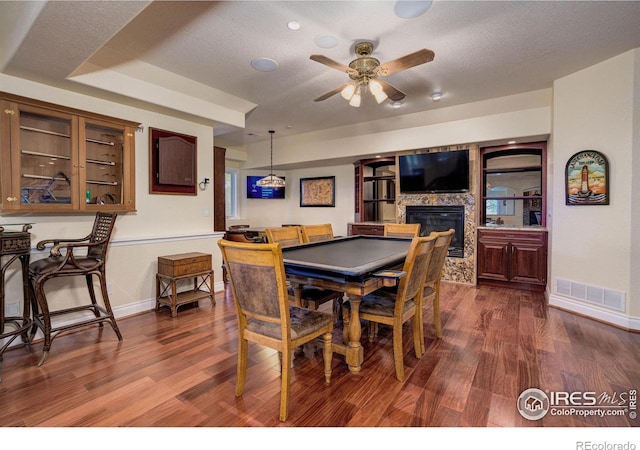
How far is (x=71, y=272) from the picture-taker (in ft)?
8.41

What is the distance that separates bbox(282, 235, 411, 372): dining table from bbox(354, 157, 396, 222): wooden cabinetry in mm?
3710

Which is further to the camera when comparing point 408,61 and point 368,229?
point 368,229

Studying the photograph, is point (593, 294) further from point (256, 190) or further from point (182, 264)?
point (256, 190)

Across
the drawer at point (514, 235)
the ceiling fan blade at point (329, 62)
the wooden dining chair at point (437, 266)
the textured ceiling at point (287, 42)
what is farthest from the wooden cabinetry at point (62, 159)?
the drawer at point (514, 235)

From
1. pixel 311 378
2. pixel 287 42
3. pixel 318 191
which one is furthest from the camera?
pixel 318 191

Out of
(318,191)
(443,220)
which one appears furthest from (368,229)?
(318,191)

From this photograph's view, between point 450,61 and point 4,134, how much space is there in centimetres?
411

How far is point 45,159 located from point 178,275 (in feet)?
5.32

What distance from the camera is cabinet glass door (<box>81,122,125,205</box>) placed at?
123 inches

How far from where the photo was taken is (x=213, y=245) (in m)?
4.37

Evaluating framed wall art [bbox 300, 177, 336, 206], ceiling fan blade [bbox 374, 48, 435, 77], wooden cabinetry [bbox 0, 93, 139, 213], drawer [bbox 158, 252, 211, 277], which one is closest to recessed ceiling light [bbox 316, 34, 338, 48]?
ceiling fan blade [bbox 374, 48, 435, 77]

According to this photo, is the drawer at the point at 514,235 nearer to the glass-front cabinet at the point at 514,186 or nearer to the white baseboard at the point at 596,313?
the glass-front cabinet at the point at 514,186

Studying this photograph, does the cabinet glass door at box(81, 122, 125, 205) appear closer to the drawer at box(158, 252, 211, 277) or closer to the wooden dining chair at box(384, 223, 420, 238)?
the drawer at box(158, 252, 211, 277)

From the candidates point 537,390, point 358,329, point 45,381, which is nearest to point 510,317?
point 537,390
